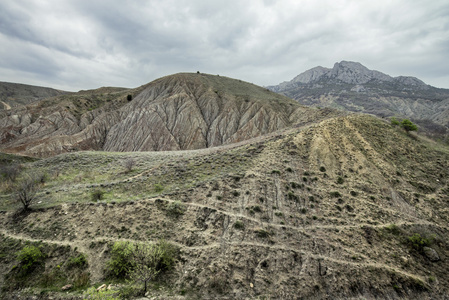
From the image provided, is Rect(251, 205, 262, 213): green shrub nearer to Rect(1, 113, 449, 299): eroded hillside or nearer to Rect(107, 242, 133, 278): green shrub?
Rect(1, 113, 449, 299): eroded hillside

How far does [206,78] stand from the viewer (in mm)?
70875

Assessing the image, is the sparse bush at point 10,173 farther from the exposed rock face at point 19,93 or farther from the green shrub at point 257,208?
the exposed rock face at point 19,93

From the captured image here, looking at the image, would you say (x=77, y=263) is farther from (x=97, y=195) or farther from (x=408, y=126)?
(x=408, y=126)

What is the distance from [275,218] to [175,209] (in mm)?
8067

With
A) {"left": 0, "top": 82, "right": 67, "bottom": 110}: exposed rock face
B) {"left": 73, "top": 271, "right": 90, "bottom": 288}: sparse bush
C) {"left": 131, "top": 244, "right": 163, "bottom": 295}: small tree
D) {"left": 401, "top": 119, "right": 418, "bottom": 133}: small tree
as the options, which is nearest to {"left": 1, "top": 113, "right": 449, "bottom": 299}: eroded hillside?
{"left": 73, "top": 271, "right": 90, "bottom": 288}: sparse bush

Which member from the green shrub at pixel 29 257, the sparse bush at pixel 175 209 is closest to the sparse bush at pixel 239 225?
the sparse bush at pixel 175 209

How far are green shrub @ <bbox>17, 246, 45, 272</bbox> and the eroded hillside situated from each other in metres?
0.71

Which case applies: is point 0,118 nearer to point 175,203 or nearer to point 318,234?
point 175,203

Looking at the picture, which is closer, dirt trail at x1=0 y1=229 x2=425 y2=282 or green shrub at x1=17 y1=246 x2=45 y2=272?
green shrub at x1=17 y1=246 x2=45 y2=272

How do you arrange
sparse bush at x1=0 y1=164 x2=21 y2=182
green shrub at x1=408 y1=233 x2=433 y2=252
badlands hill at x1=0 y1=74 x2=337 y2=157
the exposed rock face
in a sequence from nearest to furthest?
green shrub at x1=408 y1=233 x2=433 y2=252 < sparse bush at x1=0 y1=164 x2=21 y2=182 < badlands hill at x1=0 y1=74 x2=337 y2=157 < the exposed rock face

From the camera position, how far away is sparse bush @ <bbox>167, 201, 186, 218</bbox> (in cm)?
1540

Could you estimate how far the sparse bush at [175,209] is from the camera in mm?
15398

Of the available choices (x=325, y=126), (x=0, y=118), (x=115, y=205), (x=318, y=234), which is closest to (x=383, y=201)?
Answer: (x=318, y=234)

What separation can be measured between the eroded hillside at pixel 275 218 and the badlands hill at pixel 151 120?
2755 cm
